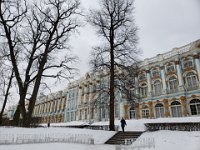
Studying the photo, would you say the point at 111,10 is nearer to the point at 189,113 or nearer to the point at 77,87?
the point at 189,113

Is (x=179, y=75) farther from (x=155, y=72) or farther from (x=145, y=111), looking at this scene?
(x=145, y=111)

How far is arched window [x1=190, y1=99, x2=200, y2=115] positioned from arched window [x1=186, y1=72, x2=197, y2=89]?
81.4 inches

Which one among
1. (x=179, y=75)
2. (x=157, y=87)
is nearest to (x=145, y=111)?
(x=157, y=87)

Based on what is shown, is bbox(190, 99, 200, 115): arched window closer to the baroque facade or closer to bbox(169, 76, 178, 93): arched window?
the baroque facade

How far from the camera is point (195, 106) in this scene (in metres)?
24.9

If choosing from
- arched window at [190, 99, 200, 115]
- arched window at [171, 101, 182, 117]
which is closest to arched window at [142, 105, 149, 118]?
arched window at [171, 101, 182, 117]

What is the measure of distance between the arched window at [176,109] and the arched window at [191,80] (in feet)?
10.3

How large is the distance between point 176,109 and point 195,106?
2818mm

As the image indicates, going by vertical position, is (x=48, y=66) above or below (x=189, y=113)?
above

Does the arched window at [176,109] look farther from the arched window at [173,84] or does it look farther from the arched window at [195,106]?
the arched window at [173,84]

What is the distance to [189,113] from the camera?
25234 millimetres

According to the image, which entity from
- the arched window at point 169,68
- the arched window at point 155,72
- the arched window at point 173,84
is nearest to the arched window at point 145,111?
the arched window at point 173,84

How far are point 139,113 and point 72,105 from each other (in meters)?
22.8

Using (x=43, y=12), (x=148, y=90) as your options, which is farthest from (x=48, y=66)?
(x=148, y=90)
